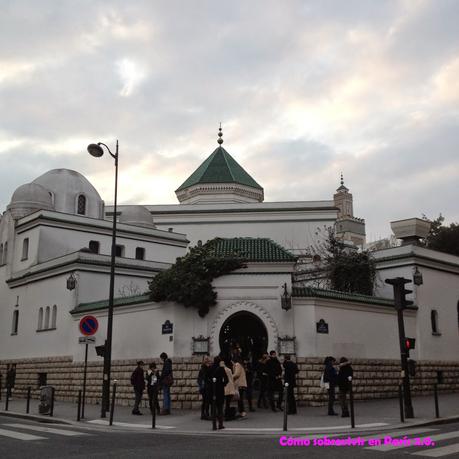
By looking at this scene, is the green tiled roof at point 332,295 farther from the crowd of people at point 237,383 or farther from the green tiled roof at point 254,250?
the crowd of people at point 237,383

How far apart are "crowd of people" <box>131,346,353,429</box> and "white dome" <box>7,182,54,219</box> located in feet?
62.5

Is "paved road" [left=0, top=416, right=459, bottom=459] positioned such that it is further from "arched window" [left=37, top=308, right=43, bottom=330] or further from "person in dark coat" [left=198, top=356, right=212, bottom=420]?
"arched window" [left=37, top=308, right=43, bottom=330]

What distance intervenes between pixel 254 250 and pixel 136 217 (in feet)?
67.6

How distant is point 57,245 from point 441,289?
20541 mm

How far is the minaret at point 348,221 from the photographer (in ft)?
309

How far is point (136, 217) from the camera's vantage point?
4028 centimetres

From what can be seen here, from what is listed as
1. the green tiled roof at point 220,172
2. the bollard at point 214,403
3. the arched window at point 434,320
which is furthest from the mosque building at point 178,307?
the green tiled roof at point 220,172

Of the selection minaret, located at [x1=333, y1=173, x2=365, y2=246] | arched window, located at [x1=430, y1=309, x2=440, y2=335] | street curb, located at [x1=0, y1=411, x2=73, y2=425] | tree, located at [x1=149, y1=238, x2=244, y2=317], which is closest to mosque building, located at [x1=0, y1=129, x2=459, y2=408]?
arched window, located at [x1=430, y1=309, x2=440, y2=335]

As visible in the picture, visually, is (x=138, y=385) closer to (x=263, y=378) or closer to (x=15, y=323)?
(x=263, y=378)

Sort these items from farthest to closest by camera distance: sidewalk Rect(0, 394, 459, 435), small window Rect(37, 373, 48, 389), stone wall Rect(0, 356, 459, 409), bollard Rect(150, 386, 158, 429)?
small window Rect(37, 373, 48, 389) → stone wall Rect(0, 356, 459, 409) → bollard Rect(150, 386, 158, 429) → sidewalk Rect(0, 394, 459, 435)

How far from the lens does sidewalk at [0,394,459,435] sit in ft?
45.8

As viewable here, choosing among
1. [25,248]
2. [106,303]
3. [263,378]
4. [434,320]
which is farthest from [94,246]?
[263,378]

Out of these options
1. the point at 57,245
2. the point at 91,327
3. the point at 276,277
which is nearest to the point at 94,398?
the point at 91,327

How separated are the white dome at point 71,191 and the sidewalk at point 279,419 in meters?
19.5
